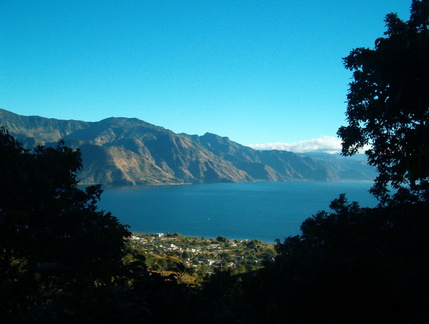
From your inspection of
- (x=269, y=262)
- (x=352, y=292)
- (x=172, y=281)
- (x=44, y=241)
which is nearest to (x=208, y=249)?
(x=269, y=262)

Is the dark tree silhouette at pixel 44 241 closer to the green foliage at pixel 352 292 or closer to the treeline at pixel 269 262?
the treeline at pixel 269 262

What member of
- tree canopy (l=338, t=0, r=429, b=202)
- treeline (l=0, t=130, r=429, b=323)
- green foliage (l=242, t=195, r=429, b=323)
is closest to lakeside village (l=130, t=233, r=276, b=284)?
tree canopy (l=338, t=0, r=429, b=202)

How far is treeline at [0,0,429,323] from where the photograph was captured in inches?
160

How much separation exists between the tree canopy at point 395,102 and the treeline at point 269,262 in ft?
0.15

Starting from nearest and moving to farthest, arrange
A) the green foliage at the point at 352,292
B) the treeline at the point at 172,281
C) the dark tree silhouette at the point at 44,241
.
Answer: the treeline at the point at 172,281, the green foliage at the point at 352,292, the dark tree silhouette at the point at 44,241

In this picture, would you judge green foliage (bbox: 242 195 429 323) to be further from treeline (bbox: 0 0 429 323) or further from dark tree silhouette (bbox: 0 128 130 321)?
dark tree silhouette (bbox: 0 128 130 321)

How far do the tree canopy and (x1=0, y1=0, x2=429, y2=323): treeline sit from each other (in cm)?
4

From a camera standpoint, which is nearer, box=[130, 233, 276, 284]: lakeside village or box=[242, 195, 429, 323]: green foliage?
box=[242, 195, 429, 323]: green foliage

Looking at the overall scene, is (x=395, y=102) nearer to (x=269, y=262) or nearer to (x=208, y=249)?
(x=269, y=262)

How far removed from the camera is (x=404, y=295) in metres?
4.22

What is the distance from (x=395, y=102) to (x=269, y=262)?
21.4ft

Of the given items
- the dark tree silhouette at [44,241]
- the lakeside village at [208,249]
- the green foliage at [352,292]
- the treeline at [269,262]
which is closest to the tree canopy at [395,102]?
the treeline at [269,262]

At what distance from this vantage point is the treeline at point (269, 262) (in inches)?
160

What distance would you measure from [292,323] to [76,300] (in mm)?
3244
